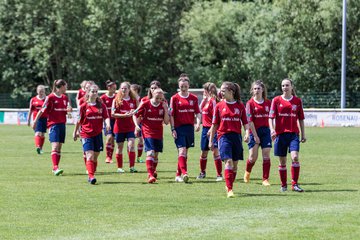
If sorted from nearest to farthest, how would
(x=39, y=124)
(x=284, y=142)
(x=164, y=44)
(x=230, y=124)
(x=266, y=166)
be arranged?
1. (x=230, y=124)
2. (x=284, y=142)
3. (x=266, y=166)
4. (x=39, y=124)
5. (x=164, y=44)

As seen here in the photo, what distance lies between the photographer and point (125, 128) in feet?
64.8

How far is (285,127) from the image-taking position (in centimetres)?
1508

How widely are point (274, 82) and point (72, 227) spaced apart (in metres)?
45.1

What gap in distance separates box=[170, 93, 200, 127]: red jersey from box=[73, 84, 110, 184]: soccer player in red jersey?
1.36 metres

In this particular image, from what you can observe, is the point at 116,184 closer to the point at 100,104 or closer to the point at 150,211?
the point at 100,104

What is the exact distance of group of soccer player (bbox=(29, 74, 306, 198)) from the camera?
1459 cm

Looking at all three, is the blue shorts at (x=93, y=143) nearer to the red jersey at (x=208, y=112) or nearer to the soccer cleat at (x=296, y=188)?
the red jersey at (x=208, y=112)

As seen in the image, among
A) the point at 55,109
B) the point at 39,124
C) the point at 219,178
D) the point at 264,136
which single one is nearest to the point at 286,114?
the point at 264,136

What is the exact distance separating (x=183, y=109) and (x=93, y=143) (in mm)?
1891

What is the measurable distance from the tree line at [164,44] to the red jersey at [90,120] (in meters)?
38.5

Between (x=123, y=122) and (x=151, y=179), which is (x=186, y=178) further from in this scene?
(x=123, y=122)

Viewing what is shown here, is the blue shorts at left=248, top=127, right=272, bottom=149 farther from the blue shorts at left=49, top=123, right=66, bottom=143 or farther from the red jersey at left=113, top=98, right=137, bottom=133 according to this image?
the blue shorts at left=49, top=123, right=66, bottom=143

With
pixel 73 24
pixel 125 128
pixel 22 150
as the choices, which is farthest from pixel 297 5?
pixel 125 128

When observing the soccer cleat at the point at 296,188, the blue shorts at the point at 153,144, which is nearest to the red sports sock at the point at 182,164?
the blue shorts at the point at 153,144
